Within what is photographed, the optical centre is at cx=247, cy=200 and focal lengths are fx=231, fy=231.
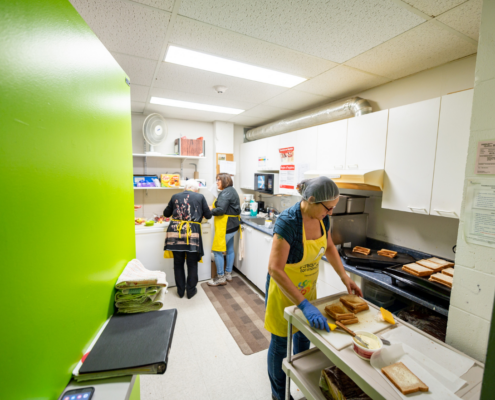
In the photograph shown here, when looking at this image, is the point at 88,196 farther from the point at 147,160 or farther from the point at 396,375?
the point at 147,160

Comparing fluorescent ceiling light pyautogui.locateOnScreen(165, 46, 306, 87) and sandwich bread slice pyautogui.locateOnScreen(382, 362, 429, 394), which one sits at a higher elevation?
fluorescent ceiling light pyautogui.locateOnScreen(165, 46, 306, 87)

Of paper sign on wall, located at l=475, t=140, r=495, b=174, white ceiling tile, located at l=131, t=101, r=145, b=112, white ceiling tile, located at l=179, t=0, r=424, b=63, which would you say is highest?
white ceiling tile, located at l=131, t=101, r=145, b=112

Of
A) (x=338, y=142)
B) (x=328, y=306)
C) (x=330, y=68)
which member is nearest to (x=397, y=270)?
(x=328, y=306)

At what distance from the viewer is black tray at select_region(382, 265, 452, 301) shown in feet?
4.33

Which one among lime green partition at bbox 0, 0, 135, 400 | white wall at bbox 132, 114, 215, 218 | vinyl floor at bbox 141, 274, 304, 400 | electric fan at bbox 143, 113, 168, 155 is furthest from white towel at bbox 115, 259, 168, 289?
white wall at bbox 132, 114, 215, 218

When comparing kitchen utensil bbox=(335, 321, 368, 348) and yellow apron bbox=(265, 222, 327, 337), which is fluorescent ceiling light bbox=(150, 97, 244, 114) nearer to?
yellow apron bbox=(265, 222, 327, 337)

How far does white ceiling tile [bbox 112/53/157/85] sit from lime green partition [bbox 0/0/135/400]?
1.13 metres

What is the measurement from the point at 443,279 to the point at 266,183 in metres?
2.34

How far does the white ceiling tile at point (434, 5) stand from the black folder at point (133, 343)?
185 centimetres

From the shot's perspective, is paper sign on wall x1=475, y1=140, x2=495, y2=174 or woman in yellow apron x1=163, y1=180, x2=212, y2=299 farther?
woman in yellow apron x1=163, y1=180, x2=212, y2=299

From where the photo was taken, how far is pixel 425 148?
5.37 ft

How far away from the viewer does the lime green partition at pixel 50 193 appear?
456 mm

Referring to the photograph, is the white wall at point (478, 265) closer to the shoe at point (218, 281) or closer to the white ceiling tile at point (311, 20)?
the white ceiling tile at point (311, 20)

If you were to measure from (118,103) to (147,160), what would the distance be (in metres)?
2.83
